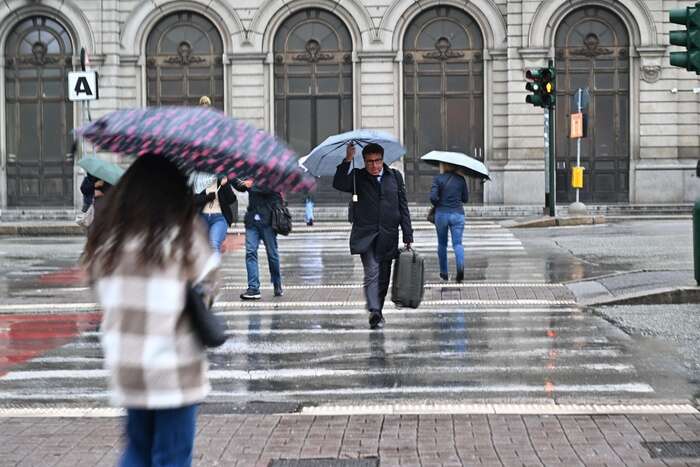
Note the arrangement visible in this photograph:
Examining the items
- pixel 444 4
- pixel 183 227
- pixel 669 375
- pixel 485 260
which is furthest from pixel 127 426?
pixel 444 4

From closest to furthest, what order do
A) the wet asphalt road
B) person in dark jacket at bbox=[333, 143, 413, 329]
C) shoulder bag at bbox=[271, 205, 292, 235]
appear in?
the wet asphalt road, person in dark jacket at bbox=[333, 143, 413, 329], shoulder bag at bbox=[271, 205, 292, 235]

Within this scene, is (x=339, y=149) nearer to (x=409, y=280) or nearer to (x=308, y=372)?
(x=409, y=280)

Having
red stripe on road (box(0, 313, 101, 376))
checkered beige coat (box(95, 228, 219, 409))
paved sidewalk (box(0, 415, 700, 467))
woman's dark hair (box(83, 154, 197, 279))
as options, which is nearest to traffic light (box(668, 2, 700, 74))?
paved sidewalk (box(0, 415, 700, 467))

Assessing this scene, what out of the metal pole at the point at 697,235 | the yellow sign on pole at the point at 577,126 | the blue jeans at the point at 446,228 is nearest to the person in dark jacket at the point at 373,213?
the metal pole at the point at 697,235

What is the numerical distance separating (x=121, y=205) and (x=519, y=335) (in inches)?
285

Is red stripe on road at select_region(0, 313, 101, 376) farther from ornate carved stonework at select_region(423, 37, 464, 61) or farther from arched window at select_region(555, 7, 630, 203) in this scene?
arched window at select_region(555, 7, 630, 203)

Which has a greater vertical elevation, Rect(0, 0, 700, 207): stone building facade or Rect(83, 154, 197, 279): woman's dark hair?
Rect(0, 0, 700, 207): stone building facade

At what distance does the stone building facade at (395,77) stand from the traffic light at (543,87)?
6.60m

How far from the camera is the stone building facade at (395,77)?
3488 centimetres

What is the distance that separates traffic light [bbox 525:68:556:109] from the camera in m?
28.2

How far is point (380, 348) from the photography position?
34.1 ft

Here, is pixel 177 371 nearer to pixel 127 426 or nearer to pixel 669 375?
pixel 127 426

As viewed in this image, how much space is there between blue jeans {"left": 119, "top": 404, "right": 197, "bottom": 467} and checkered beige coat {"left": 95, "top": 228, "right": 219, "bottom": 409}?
7cm

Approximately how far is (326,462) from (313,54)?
3016 cm
